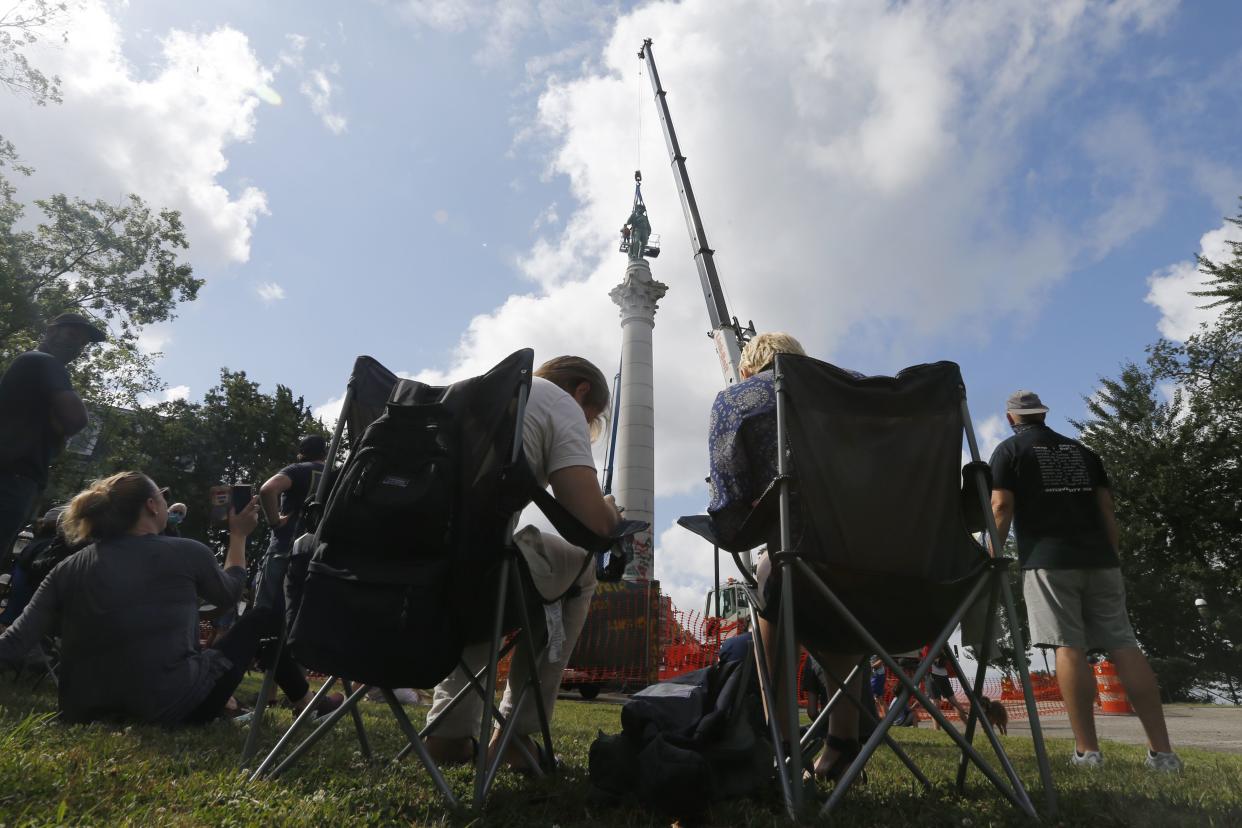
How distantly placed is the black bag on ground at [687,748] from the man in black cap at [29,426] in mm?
3828

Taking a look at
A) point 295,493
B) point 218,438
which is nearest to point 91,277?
point 218,438

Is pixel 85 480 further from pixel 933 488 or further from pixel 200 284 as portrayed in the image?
pixel 933 488

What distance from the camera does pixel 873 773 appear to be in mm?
3299

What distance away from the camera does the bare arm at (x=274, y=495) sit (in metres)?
5.77

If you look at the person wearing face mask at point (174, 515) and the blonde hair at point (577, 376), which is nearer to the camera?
the blonde hair at point (577, 376)

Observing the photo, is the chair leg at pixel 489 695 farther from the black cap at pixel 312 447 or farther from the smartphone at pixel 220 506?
the black cap at pixel 312 447

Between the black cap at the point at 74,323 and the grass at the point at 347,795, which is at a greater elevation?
the black cap at the point at 74,323

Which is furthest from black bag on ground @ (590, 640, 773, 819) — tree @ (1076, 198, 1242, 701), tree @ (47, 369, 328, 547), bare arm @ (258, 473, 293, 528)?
tree @ (47, 369, 328, 547)

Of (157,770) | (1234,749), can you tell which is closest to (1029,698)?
(157,770)

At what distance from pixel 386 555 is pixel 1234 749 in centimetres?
728

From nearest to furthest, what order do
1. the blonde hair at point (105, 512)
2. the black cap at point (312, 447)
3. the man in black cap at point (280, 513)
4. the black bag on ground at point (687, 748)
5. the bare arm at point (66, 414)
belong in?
1. the black bag on ground at point (687, 748)
2. the blonde hair at point (105, 512)
3. the bare arm at point (66, 414)
4. the man in black cap at point (280, 513)
5. the black cap at point (312, 447)

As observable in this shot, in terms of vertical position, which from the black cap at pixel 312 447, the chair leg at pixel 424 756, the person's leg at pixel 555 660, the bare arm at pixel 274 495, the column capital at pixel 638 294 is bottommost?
the chair leg at pixel 424 756

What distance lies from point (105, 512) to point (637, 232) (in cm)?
3147

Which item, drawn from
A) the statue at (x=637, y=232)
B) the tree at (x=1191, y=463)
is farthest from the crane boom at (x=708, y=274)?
the tree at (x=1191, y=463)
